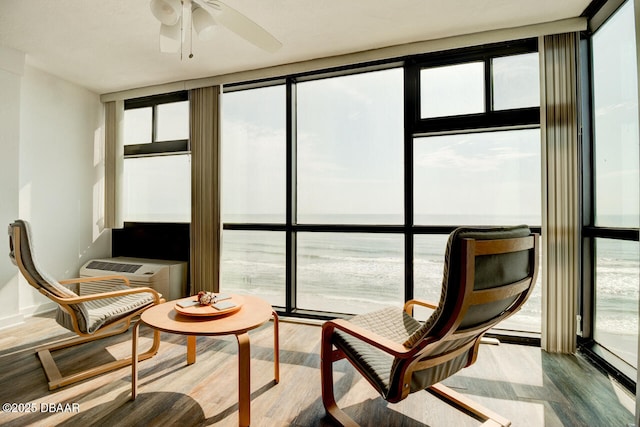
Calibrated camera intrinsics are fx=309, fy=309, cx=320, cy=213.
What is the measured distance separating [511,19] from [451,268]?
7.43ft

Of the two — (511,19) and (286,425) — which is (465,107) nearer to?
(511,19)

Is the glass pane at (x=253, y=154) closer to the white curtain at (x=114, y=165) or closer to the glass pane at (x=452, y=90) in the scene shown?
the white curtain at (x=114, y=165)

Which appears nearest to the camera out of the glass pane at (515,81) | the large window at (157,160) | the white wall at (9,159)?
the glass pane at (515,81)

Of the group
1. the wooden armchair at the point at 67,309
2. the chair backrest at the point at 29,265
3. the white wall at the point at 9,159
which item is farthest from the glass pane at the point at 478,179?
the white wall at the point at 9,159

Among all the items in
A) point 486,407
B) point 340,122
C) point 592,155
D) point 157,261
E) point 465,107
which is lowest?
point 486,407

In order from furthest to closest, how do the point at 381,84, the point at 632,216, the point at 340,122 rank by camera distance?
1. the point at 340,122
2. the point at 381,84
3. the point at 632,216

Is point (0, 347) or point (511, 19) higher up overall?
A: point (511, 19)

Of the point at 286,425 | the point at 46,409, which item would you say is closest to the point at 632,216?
the point at 286,425

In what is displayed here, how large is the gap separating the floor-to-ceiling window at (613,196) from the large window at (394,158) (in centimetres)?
39

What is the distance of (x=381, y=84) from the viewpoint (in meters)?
3.58

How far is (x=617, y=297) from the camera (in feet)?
7.20

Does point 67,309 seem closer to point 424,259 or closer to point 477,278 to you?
point 477,278

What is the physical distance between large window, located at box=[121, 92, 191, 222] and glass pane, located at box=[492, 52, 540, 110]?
3226 millimetres

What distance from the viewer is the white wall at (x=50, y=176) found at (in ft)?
9.55
